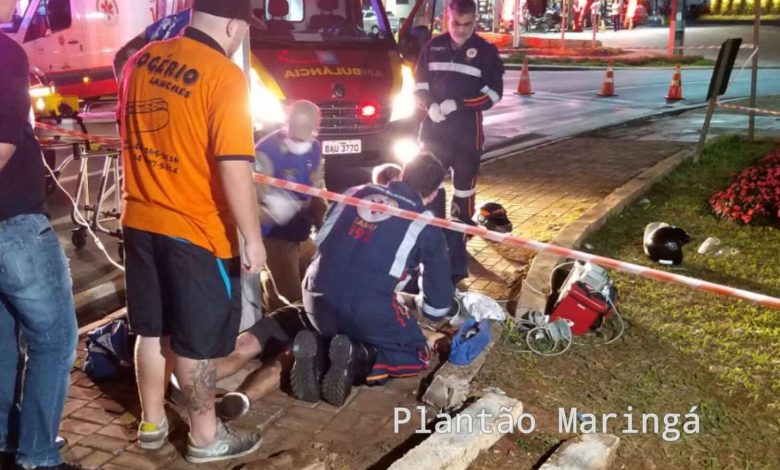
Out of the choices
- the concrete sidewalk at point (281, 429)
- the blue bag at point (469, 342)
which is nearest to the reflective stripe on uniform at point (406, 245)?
the blue bag at point (469, 342)

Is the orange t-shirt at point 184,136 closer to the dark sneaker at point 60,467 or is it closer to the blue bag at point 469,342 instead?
the dark sneaker at point 60,467

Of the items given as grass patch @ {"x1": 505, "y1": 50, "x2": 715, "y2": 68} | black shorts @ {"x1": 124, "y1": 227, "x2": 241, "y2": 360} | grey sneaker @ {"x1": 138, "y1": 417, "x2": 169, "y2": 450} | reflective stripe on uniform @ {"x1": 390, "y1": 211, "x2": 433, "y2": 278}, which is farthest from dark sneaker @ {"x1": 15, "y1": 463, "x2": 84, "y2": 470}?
grass patch @ {"x1": 505, "y1": 50, "x2": 715, "y2": 68}

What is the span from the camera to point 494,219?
7.16 metres

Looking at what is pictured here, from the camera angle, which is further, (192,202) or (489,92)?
(489,92)

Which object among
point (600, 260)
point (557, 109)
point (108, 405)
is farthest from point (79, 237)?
point (557, 109)

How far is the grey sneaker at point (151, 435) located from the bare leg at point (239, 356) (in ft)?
2.21

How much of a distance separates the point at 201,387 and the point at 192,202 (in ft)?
2.60

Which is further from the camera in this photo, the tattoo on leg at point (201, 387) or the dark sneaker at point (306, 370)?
the dark sneaker at point (306, 370)

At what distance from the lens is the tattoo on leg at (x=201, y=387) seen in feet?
11.1

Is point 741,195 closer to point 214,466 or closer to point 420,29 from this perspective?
point 420,29

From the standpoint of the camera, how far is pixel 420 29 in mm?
9094

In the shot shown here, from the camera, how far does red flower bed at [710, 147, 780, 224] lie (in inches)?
287

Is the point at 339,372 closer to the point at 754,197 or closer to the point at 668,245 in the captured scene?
the point at 668,245

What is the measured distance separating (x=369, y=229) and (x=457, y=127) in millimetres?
2570
